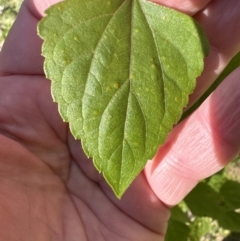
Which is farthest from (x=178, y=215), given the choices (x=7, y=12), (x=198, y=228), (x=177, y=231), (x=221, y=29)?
(x=7, y=12)

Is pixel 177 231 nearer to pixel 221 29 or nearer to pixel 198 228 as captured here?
pixel 198 228

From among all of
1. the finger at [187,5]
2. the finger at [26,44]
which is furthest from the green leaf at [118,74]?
the finger at [26,44]

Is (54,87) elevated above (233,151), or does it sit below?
above

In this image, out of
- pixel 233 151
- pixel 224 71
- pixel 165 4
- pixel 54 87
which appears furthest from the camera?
pixel 224 71

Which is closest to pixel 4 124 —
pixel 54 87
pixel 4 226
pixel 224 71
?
pixel 4 226

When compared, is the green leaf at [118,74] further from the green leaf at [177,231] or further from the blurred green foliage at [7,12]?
the blurred green foliage at [7,12]

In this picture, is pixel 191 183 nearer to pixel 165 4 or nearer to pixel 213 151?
pixel 213 151

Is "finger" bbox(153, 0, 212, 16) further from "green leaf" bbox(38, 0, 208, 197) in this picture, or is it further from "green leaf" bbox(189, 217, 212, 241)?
"green leaf" bbox(189, 217, 212, 241)
